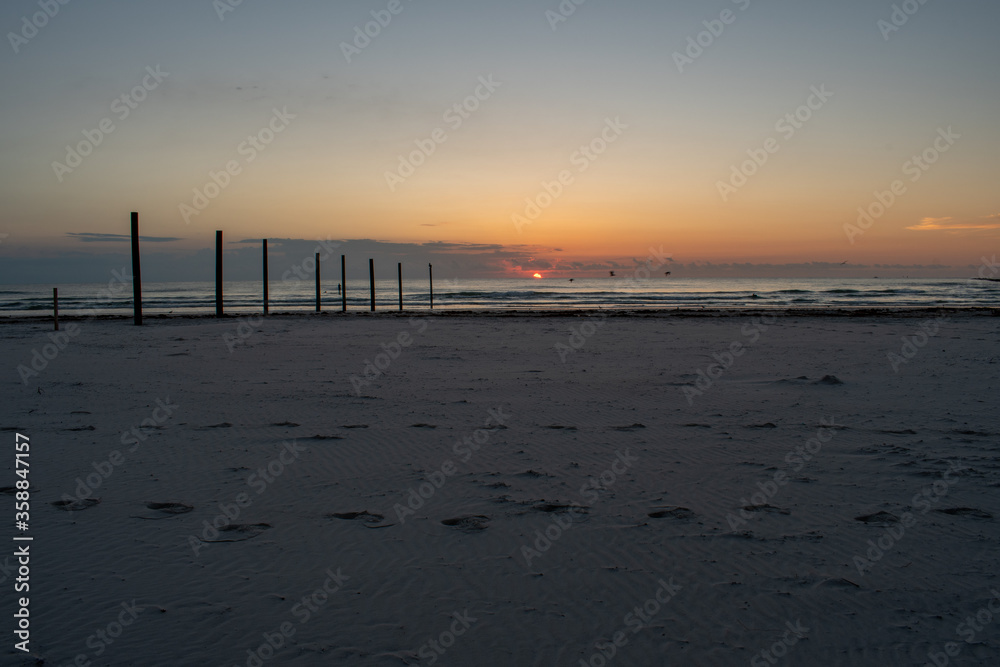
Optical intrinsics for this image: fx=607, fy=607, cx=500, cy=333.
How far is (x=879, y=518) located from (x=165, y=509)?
17.8ft

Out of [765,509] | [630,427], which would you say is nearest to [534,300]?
[630,427]

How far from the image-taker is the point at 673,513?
4.67 meters

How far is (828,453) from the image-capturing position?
6.17 metres

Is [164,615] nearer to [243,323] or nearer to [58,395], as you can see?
[58,395]

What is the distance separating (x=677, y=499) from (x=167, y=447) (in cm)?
519

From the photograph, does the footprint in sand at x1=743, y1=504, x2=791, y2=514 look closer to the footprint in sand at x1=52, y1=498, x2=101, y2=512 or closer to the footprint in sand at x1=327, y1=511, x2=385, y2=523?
the footprint in sand at x1=327, y1=511, x2=385, y2=523

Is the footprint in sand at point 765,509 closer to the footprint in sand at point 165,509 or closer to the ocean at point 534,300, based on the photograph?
the footprint in sand at point 165,509

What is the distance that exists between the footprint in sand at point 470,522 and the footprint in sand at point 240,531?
133 centimetres

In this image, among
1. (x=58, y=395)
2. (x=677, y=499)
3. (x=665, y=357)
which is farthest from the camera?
(x=665, y=357)

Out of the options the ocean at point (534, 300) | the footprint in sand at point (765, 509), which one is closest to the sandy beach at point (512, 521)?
the footprint in sand at point (765, 509)

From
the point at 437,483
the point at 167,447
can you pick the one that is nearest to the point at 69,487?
the point at 167,447

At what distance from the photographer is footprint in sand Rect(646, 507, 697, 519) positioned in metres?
4.60

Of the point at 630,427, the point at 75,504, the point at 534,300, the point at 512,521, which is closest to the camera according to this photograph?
the point at 512,521

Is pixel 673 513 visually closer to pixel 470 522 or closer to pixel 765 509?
pixel 765 509
